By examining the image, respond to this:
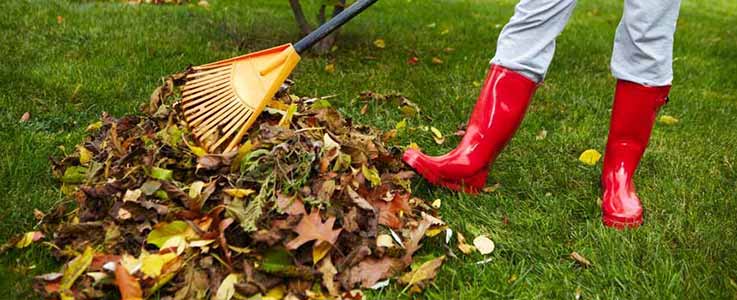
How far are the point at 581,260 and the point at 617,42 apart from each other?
0.66 m

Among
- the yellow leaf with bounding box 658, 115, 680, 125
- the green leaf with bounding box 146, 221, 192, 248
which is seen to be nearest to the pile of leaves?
the green leaf with bounding box 146, 221, 192, 248

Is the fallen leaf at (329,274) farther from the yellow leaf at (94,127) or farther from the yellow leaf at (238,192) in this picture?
the yellow leaf at (94,127)

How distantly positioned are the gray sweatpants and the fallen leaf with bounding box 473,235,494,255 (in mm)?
496

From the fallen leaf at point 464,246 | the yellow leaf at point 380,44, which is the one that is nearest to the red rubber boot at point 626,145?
the fallen leaf at point 464,246

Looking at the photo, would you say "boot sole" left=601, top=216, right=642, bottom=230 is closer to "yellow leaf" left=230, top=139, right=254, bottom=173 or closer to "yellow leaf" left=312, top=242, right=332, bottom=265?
"yellow leaf" left=312, top=242, right=332, bottom=265

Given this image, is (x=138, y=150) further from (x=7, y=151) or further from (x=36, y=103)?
(x=36, y=103)

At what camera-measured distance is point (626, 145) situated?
82.0 inches

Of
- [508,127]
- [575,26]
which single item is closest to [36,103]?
[508,127]

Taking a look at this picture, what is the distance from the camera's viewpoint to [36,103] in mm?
2680

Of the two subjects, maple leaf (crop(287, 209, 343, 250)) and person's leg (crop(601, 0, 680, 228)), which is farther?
person's leg (crop(601, 0, 680, 228))

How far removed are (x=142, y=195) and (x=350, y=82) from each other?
1.65 meters

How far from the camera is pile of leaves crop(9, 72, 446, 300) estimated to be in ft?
5.08

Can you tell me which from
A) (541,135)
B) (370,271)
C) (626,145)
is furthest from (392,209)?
(541,135)

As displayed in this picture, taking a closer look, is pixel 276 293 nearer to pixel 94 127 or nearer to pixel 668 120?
pixel 94 127
